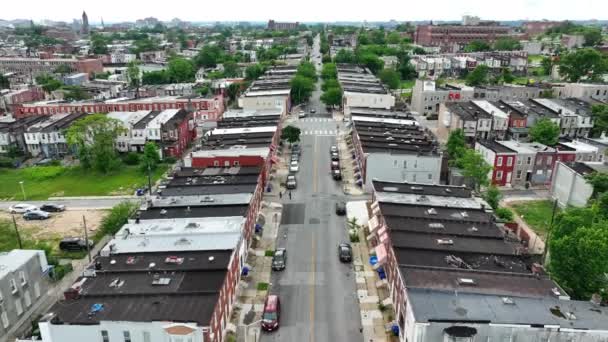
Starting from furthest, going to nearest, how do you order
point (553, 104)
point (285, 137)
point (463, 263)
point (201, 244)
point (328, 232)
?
point (553, 104) → point (285, 137) → point (328, 232) → point (201, 244) → point (463, 263)

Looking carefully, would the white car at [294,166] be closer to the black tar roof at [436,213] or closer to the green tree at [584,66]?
the black tar roof at [436,213]

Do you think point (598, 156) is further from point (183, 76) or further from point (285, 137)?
point (183, 76)

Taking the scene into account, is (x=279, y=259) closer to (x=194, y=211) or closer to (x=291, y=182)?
(x=194, y=211)

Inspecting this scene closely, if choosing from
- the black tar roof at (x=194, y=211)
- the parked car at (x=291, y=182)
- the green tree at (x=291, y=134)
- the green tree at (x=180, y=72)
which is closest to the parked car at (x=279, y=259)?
the black tar roof at (x=194, y=211)

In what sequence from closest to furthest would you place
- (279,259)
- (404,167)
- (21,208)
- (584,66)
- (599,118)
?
1. (279,259)
2. (21,208)
3. (404,167)
4. (599,118)
5. (584,66)

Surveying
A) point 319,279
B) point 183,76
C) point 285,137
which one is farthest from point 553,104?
point 183,76

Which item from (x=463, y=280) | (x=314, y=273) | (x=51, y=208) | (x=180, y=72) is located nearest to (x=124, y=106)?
(x=51, y=208)
